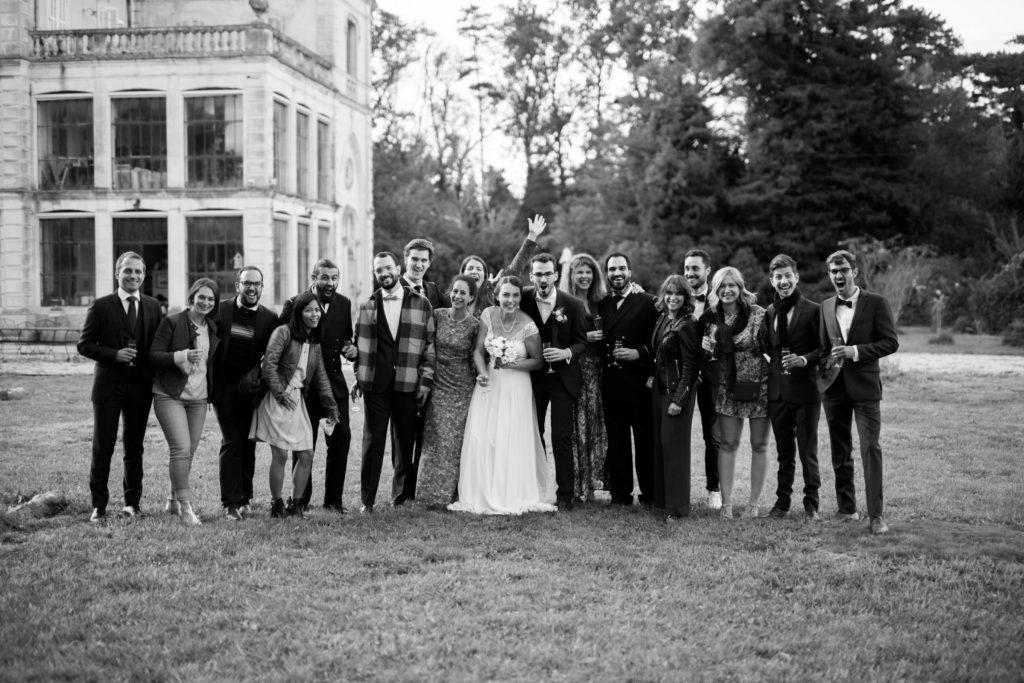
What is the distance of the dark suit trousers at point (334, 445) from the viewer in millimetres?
8594

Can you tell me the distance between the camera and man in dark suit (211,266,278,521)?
8375 mm

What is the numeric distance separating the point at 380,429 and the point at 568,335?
1817mm

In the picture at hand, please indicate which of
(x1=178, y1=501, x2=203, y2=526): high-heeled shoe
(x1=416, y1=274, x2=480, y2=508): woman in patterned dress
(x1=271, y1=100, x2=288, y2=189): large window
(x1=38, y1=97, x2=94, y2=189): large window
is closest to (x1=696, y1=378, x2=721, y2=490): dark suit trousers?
(x1=416, y1=274, x2=480, y2=508): woman in patterned dress

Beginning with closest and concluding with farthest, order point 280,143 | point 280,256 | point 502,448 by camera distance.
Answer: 1. point 502,448
2. point 280,256
3. point 280,143

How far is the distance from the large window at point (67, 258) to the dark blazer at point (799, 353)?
88.7 feet

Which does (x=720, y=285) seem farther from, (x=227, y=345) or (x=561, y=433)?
(x=227, y=345)

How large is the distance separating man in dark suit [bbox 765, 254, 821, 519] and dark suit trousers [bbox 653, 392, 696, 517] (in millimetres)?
756

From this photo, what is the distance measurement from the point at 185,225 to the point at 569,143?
25.3 meters

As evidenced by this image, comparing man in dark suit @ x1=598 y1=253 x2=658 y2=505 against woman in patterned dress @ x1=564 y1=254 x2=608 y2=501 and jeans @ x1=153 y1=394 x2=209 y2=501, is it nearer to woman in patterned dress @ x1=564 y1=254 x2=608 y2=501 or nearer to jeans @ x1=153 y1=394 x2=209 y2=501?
woman in patterned dress @ x1=564 y1=254 x2=608 y2=501

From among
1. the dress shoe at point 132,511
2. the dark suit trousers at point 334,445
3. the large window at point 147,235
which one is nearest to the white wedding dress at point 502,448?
the dark suit trousers at point 334,445

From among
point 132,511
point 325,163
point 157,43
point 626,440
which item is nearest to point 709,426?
point 626,440

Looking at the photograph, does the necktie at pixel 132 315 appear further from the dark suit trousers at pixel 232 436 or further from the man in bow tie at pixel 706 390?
the man in bow tie at pixel 706 390

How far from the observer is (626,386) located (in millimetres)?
9180

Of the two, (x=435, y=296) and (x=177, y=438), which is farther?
(x=435, y=296)
